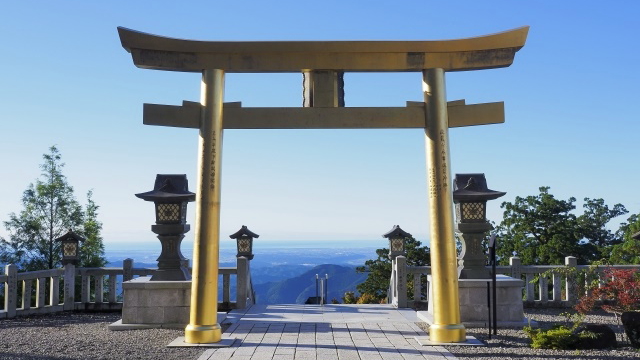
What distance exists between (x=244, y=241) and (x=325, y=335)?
21.6 feet

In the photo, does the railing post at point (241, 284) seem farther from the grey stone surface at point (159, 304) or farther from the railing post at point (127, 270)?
the grey stone surface at point (159, 304)

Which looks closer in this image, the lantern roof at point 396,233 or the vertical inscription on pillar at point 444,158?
the vertical inscription on pillar at point 444,158

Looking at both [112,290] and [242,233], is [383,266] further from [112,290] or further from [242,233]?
[112,290]

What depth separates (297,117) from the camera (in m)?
9.42

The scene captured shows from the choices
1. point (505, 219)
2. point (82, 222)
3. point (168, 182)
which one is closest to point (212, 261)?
point (168, 182)

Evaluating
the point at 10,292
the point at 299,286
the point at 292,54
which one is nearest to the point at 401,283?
the point at 292,54

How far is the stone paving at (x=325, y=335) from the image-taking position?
27.3 ft

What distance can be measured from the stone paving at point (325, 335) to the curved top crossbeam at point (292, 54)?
416 centimetres

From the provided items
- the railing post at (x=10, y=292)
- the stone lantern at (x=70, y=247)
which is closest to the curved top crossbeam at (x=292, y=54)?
the railing post at (x=10, y=292)

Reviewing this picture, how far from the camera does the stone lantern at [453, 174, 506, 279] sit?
12469 millimetres

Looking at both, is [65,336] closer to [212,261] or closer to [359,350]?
[212,261]

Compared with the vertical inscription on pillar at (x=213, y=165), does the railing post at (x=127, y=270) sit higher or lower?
lower

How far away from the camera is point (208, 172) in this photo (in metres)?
9.14

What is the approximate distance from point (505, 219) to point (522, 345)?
2432cm
